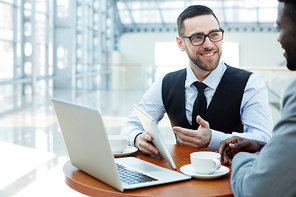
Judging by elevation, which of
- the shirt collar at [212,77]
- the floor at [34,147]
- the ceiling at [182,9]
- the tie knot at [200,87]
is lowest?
the floor at [34,147]

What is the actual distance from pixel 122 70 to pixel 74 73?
7.31 feet

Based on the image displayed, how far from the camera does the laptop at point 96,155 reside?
0.96m

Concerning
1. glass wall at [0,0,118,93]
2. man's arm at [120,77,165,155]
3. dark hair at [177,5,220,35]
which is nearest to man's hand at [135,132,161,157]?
man's arm at [120,77,165,155]

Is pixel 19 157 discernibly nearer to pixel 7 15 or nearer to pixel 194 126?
pixel 194 126

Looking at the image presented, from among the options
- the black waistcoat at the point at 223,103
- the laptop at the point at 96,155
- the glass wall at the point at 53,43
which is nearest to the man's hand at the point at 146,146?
the laptop at the point at 96,155

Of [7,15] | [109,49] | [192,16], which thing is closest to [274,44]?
[109,49]

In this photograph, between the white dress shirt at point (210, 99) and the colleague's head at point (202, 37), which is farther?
the colleague's head at point (202, 37)

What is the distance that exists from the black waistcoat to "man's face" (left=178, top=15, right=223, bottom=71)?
0.11 m

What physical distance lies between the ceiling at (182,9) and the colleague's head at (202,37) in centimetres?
1546

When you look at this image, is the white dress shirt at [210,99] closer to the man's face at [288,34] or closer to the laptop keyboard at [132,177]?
the laptop keyboard at [132,177]

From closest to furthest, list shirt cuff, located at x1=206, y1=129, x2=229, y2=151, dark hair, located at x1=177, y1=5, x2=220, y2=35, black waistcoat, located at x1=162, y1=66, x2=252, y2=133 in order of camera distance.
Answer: shirt cuff, located at x1=206, y1=129, x2=229, y2=151 < black waistcoat, located at x1=162, y1=66, x2=252, y2=133 < dark hair, located at x1=177, y1=5, x2=220, y2=35

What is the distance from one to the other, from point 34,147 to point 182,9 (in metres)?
14.6

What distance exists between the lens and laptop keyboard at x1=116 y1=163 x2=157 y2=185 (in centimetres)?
107

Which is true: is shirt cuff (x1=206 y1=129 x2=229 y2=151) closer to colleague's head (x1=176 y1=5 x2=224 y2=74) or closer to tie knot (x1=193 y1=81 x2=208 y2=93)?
tie knot (x1=193 y1=81 x2=208 y2=93)
